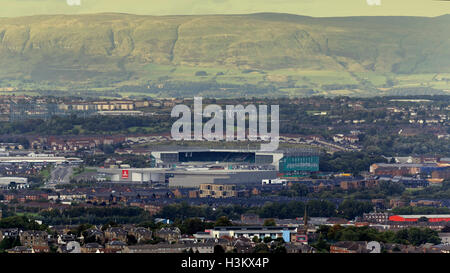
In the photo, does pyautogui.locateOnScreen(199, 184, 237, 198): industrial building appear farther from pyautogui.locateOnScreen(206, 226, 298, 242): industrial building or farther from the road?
pyautogui.locateOnScreen(206, 226, 298, 242): industrial building

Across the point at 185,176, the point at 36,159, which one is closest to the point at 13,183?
the point at 185,176

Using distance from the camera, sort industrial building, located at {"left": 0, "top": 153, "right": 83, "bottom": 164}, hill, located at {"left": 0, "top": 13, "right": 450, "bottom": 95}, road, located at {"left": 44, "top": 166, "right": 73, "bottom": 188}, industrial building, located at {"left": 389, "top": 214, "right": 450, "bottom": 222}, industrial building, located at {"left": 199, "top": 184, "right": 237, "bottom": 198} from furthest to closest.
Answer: hill, located at {"left": 0, "top": 13, "right": 450, "bottom": 95}
industrial building, located at {"left": 0, "top": 153, "right": 83, "bottom": 164}
road, located at {"left": 44, "top": 166, "right": 73, "bottom": 188}
industrial building, located at {"left": 199, "top": 184, "right": 237, "bottom": 198}
industrial building, located at {"left": 389, "top": 214, "right": 450, "bottom": 222}

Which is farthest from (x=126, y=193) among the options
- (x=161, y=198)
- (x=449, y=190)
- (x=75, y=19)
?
(x=75, y=19)

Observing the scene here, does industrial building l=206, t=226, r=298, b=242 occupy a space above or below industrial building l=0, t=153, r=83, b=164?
above

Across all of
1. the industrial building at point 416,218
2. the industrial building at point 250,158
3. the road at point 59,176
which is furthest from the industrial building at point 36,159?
the industrial building at point 416,218


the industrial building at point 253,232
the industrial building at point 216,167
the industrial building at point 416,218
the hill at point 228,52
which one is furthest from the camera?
the hill at point 228,52

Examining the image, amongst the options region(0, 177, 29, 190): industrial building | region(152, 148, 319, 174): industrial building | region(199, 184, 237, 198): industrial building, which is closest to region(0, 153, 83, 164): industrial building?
region(152, 148, 319, 174): industrial building

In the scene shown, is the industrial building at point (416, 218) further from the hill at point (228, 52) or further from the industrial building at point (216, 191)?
the hill at point (228, 52)

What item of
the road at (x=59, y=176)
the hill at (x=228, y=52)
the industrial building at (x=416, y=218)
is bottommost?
the road at (x=59, y=176)

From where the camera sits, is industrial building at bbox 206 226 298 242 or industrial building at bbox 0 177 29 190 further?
industrial building at bbox 0 177 29 190

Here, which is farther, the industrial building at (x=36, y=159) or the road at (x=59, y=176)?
the industrial building at (x=36, y=159)
